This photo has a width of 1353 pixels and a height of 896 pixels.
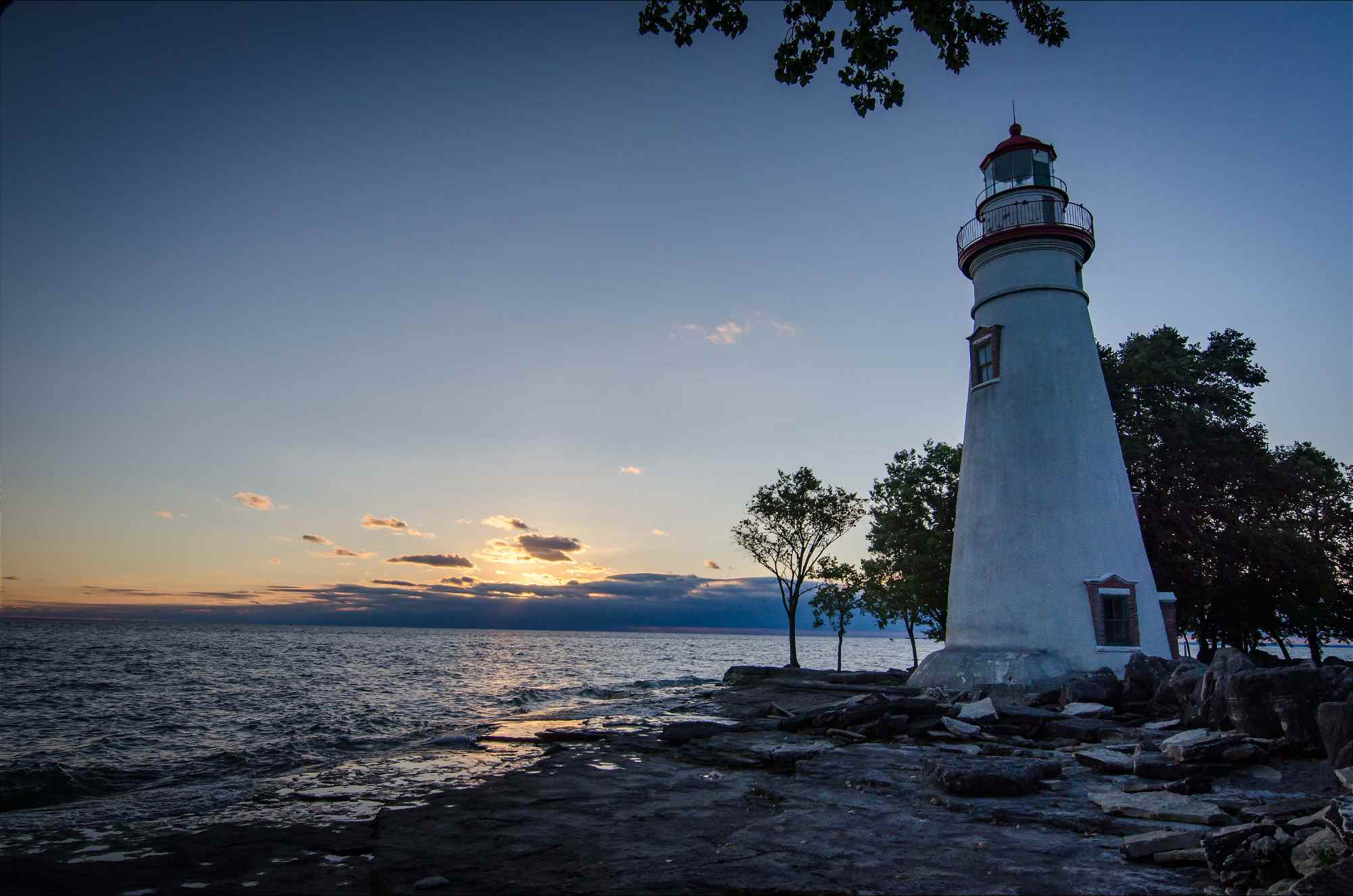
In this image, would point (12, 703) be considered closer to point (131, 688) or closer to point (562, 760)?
point (131, 688)

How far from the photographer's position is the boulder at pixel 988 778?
9492 millimetres

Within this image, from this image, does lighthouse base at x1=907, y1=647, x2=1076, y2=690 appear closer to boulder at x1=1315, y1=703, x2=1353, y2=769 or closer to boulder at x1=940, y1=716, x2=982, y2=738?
boulder at x1=940, y1=716, x2=982, y2=738

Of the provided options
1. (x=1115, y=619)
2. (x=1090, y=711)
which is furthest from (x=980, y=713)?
(x=1115, y=619)

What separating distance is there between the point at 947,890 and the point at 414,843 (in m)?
5.48

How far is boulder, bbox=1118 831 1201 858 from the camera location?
6.58m

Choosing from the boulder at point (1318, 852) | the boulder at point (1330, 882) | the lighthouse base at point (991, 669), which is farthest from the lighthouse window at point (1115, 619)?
the boulder at point (1330, 882)

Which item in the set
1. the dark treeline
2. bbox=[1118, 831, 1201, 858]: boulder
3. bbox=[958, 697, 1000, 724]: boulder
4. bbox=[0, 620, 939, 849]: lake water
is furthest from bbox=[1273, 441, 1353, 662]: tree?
bbox=[1118, 831, 1201, 858]: boulder

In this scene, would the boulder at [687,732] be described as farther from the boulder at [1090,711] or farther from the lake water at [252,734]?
the boulder at [1090,711]

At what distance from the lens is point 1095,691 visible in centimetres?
1795

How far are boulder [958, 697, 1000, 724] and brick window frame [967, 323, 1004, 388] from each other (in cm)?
1119

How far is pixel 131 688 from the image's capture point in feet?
113

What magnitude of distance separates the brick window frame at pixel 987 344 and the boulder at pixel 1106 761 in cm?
1413

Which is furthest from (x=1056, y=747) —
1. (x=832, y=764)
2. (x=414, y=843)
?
(x=414, y=843)

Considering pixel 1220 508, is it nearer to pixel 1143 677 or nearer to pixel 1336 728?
pixel 1143 677
